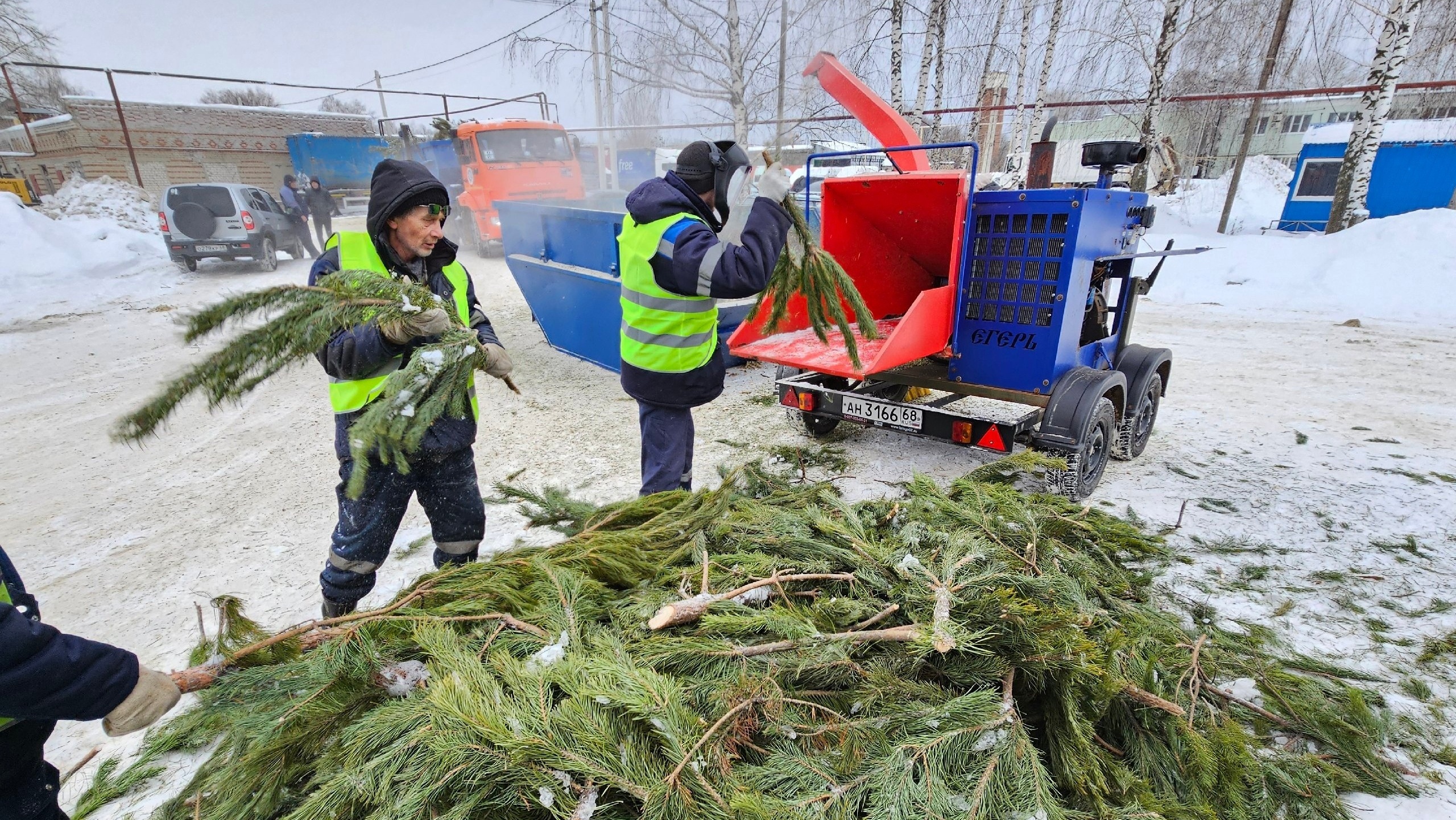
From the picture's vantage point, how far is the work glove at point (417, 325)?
6.07 feet

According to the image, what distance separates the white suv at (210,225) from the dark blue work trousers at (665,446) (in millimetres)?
12376

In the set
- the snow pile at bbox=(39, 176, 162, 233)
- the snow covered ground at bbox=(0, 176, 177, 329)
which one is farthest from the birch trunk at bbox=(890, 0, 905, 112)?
the snow pile at bbox=(39, 176, 162, 233)

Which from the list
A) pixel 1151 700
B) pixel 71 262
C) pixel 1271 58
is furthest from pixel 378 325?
pixel 1271 58

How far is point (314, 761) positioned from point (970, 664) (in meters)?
1.62

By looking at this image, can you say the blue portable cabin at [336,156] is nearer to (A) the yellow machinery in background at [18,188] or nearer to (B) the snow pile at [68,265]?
(A) the yellow machinery in background at [18,188]

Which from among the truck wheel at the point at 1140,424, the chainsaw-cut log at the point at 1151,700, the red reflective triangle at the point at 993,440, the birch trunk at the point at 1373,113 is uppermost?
the birch trunk at the point at 1373,113

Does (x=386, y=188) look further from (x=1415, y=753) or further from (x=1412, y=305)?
(x=1412, y=305)

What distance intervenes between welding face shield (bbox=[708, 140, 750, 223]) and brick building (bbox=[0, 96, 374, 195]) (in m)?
25.7

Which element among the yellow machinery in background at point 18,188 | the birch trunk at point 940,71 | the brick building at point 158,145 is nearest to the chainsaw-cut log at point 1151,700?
the birch trunk at point 940,71

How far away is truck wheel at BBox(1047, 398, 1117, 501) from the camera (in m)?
3.65

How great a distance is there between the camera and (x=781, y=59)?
12695mm

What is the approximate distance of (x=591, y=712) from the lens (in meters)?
1.31

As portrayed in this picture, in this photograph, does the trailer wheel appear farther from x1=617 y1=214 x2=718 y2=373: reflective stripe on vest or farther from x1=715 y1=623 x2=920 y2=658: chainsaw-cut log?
x1=715 y1=623 x2=920 y2=658: chainsaw-cut log

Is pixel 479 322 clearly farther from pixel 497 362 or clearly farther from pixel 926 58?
pixel 926 58
